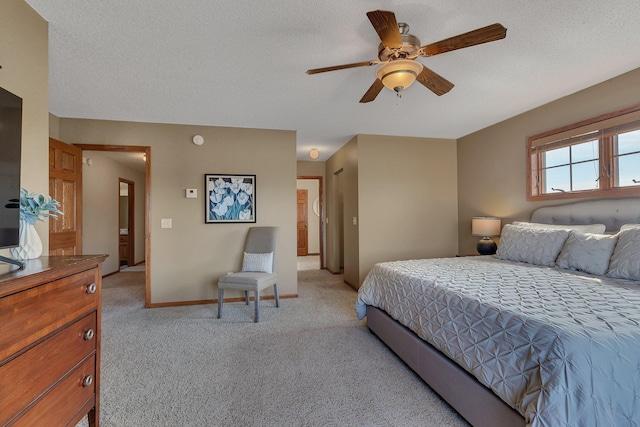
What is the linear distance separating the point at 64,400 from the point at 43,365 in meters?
0.26

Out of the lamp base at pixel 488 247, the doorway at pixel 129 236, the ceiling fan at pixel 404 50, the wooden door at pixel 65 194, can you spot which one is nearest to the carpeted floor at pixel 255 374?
the wooden door at pixel 65 194

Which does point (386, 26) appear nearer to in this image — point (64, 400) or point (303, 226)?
point (64, 400)

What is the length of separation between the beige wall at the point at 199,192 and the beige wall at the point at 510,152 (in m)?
2.72

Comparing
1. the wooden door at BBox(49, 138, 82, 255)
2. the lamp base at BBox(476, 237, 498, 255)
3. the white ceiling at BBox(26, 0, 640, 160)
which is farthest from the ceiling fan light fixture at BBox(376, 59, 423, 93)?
the wooden door at BBox(49, 138, 82, 255)

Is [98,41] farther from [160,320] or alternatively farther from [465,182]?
[465,182]

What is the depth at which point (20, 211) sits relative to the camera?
1.34 metres

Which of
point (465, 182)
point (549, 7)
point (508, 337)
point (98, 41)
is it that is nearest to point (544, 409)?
point (508, 337)

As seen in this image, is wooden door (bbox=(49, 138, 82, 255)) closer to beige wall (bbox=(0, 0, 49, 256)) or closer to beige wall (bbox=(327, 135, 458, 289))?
beige wall (bbox=(0, 0, 49, 256))

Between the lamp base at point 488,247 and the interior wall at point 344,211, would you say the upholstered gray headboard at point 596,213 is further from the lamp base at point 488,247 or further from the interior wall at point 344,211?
the interior wall at point 344,211

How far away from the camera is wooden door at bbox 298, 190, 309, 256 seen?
849 cm

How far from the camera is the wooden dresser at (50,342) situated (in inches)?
37.7

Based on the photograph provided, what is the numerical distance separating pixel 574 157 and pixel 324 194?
4156mm

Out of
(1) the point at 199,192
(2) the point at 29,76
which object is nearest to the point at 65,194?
(1) the point at 199,192

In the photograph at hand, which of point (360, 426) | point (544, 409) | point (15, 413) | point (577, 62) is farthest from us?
point (577, 62)
